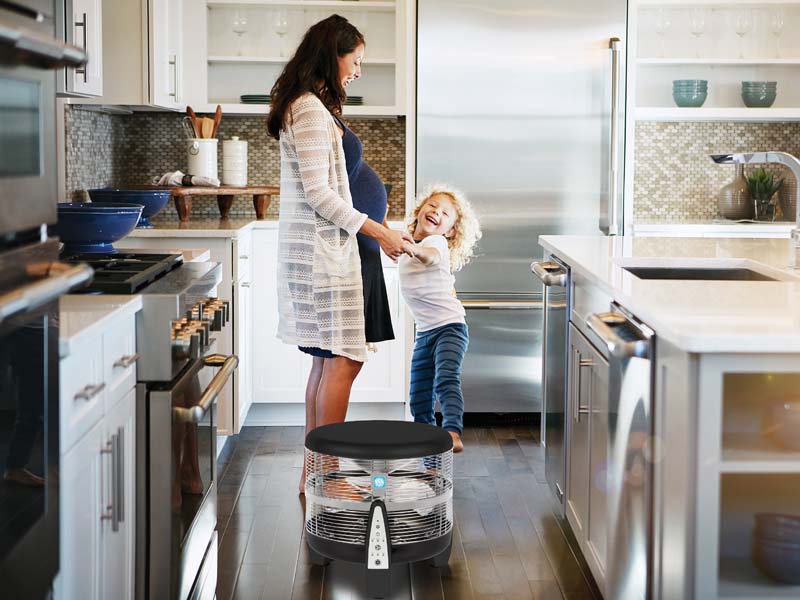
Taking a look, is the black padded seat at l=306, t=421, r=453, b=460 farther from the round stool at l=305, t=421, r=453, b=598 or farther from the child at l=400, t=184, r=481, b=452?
the child at l=400, t=184, r=481, b=452

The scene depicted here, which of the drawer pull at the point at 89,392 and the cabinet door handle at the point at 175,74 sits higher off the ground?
the cabinet door handle at the point at 175,74

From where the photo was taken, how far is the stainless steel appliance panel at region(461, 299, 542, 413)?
4.59 m

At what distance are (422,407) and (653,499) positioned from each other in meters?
1.64

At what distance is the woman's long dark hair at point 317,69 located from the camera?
3.23 metres

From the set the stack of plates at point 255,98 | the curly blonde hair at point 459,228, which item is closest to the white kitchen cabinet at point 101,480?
the curly blonde hair at point 459,228

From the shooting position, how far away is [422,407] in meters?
3.59

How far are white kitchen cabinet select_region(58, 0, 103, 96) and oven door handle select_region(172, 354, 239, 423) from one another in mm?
953

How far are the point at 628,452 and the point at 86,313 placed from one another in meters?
1.09

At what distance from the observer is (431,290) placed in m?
3.63

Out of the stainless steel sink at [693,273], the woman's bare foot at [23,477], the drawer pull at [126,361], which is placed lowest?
the woman's bare foot at [23,477]

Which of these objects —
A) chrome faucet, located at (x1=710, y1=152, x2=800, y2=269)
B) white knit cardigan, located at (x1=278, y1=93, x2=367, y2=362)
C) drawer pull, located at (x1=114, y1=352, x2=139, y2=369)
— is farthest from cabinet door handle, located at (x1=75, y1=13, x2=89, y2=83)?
chrome faucet, located at (x1=710, y1=152, x2=800, y2=269)

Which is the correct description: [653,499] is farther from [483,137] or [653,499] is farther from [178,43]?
[178,43]

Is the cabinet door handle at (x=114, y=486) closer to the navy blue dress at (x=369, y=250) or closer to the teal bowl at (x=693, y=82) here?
the navy blue dress at (x=369, y=250)

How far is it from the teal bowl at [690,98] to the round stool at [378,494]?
2691mm
